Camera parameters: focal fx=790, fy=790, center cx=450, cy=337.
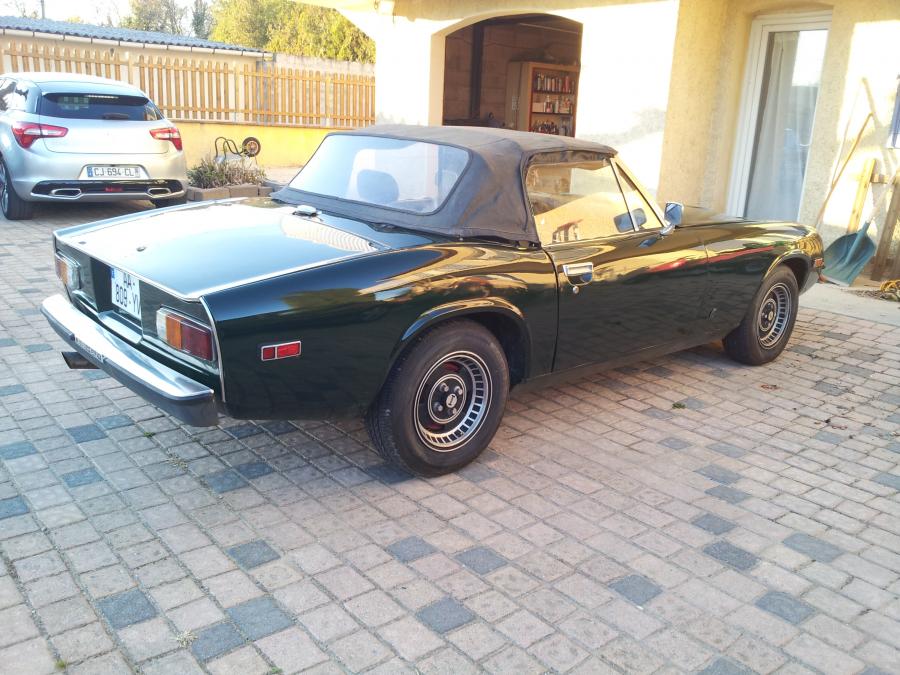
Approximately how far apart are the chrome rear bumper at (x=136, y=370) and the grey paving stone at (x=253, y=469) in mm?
680

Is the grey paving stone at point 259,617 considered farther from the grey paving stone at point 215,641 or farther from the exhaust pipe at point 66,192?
the exhaust pipe at point 66,192

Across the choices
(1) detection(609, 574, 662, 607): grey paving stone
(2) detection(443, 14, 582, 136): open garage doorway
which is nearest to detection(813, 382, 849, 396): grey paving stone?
(1) detection(609, 574, 662, 607): grey paving stone

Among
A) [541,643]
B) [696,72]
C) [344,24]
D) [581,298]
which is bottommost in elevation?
[541,643]

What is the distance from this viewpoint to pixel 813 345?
20.8 ft

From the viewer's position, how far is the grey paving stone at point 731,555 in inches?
127

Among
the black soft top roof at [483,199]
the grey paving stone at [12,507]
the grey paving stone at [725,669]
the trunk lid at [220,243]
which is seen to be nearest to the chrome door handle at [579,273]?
the black soft top roof at [483,199]

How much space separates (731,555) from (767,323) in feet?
9.61

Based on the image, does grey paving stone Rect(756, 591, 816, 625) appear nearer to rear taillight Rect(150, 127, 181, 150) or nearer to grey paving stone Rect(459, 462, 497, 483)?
grey paving stone Rect(459, 462, 497, 483)

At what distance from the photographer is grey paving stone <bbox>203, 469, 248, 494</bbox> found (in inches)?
142

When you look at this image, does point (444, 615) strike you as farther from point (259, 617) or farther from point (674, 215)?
point (674, 215)

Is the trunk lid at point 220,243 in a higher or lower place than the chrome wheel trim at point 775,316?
higher

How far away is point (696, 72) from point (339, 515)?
7.59m

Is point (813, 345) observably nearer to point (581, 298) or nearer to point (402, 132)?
point (581, 298)

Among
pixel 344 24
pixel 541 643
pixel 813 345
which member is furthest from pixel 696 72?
pixel 344 24
